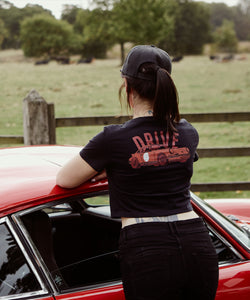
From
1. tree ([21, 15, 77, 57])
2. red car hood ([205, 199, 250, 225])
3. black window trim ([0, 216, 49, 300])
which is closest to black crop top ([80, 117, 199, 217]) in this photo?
black window trim ([0, 216, 49, 300])

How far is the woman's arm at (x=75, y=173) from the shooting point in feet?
5.54

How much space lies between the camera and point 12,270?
175 cm

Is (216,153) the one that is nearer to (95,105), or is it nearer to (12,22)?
(95,105)

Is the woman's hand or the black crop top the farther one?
the woman's hand

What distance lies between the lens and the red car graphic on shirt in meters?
1.61

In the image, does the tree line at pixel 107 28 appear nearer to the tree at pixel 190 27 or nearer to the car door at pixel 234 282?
the tree at pixel 190 27

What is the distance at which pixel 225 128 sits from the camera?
1295cm

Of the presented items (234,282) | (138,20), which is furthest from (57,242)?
(138,20)

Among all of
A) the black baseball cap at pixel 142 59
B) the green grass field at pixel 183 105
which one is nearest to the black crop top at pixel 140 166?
the black baseball cap at pixel 142 59

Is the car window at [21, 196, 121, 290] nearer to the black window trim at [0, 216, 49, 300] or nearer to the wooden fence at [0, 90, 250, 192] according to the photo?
the black window trim at [0, 216, 49, 300]

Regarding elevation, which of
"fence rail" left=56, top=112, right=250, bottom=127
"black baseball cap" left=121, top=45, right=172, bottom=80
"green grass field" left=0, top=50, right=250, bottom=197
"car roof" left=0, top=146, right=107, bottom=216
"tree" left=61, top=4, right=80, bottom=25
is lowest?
"green grass field" left=0, top=50, right=250, bottom=197

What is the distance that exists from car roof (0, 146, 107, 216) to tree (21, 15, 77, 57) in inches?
2341

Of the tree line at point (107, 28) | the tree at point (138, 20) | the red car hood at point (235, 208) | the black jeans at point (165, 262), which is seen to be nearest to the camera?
the black jeans at point (165, 262)

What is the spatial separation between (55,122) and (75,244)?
116 inches
